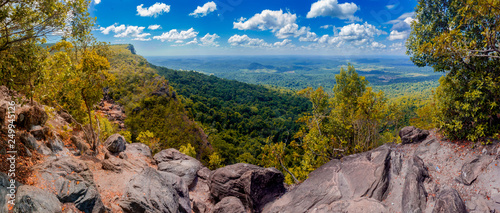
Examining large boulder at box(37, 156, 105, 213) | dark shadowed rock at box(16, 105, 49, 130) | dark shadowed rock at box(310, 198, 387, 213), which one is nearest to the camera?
large boulder at box(37, 156, 105, 213)

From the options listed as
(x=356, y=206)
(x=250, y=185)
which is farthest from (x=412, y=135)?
(x=250, y=185)

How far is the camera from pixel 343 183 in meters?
13.4

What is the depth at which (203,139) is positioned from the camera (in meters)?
52.9

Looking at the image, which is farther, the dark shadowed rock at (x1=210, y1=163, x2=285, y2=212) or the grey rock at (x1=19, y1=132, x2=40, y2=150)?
the dark shadowed rock at (x1=210, y1=163, x2=285, y2=212)

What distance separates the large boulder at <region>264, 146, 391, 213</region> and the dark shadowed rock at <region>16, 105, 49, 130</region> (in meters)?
16.5

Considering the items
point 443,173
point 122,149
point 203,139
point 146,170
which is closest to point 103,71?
point 146,170

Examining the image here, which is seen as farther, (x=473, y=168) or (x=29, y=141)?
(x=29, y=141)

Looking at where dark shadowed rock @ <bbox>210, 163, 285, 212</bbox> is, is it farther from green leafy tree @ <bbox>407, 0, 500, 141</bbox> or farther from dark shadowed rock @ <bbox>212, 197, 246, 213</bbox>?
green leafy tree @ <bbox>407, 0, 500, 141</bbox>

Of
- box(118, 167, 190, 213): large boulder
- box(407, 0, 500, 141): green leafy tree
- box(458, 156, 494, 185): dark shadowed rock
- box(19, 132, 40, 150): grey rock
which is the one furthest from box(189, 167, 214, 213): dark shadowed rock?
box(407, 0, 500, 141): green leafy tree

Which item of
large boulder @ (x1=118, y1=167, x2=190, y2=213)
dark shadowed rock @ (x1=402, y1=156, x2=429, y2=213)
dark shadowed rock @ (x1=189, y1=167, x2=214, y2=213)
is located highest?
dark shadowed rock @ (x1=402, y1=156, x2=429, y2=213)

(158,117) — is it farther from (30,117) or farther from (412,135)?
(412,135)

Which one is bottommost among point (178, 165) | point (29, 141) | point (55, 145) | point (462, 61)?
point (178, 165)

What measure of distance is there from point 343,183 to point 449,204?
508 cm

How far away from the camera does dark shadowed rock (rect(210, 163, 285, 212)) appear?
17078mm
